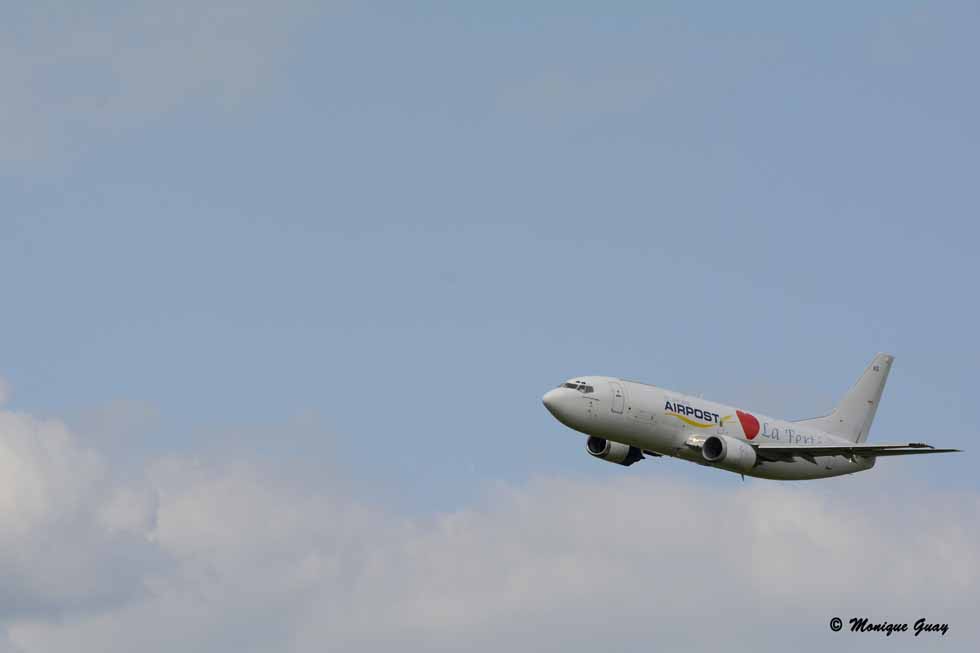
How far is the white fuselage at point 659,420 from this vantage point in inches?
3568

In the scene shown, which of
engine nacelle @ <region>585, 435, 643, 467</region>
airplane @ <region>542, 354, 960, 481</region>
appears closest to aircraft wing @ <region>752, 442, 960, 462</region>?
airplane @ <region>542, 354, 960, 481</region>

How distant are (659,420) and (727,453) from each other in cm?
485

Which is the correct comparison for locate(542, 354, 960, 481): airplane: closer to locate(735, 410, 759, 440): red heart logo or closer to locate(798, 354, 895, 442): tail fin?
locate(735, 410, 759, 440): red heart logo

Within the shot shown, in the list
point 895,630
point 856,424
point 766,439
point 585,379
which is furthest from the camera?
point 856,424

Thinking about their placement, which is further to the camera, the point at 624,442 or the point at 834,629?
the point at 624,442

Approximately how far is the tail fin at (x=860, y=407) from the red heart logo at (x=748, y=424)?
1078 centimetres

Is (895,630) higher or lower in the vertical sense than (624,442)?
lower

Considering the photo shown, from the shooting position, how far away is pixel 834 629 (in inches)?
3415

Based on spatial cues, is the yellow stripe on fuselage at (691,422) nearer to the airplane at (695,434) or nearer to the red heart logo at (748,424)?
the airplane at (695,434)

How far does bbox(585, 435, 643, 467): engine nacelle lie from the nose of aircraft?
248 inches

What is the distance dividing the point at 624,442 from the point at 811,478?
1595cm

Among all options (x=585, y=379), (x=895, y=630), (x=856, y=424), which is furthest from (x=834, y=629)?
(x=856, y=424)

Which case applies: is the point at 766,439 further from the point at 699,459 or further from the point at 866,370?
the point at 866,370

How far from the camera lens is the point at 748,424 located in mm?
97438
